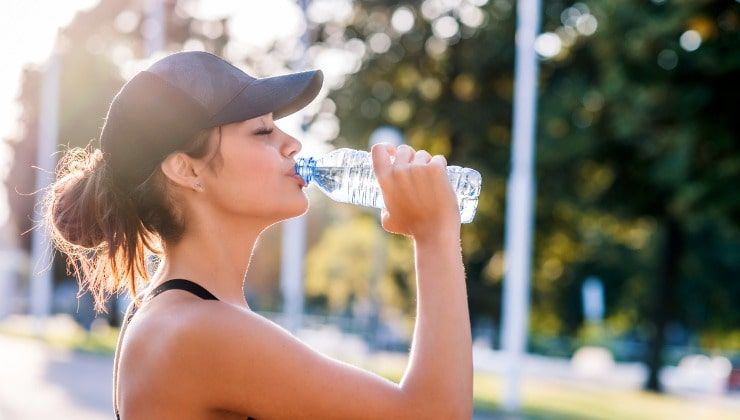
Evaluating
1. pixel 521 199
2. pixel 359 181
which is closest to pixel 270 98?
pixel 359 181

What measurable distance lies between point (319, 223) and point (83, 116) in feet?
128

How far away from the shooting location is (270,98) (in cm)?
229

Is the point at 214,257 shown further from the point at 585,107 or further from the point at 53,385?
the point at 585,107

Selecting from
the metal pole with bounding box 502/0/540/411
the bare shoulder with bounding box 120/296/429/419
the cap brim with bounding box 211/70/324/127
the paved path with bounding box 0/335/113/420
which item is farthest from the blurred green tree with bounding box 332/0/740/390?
the bare shoulder with bounding box 120/296/429/419

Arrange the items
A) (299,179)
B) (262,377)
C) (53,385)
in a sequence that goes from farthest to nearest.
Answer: (53,385) → (299,179) → (262,377)

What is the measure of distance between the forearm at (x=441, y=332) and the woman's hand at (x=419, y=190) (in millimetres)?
27

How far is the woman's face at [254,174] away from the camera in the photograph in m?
2.29

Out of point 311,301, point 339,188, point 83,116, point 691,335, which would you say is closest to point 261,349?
point 339,188

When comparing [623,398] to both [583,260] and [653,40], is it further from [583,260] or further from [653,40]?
[583,260]

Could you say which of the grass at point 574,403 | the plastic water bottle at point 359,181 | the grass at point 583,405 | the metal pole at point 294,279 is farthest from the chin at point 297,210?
the metal pole at point 294,279

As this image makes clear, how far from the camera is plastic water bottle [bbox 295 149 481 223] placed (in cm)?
289

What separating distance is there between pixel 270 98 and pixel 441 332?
1.96 ft

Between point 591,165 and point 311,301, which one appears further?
point 311,301

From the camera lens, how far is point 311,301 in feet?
246
